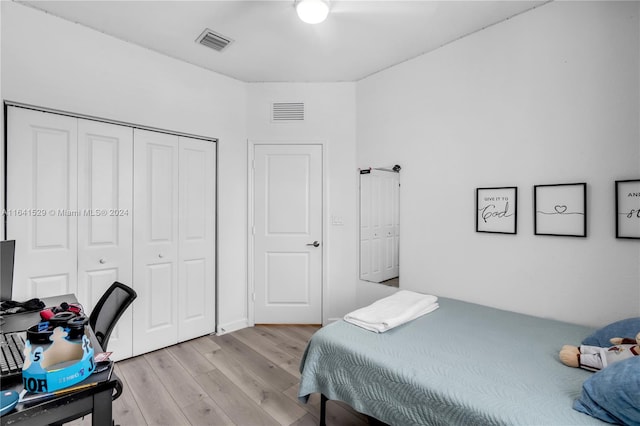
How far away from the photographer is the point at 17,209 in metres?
2.11

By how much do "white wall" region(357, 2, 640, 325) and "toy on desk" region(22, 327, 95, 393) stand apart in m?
2.48

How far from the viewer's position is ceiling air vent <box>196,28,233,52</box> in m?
2.51

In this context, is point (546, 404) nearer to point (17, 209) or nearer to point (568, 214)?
point (568, 214)

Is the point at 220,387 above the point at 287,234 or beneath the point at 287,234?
beneath

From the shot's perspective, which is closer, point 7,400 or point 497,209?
point 7,400

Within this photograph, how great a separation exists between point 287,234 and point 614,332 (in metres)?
2.68

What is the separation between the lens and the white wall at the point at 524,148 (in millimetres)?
1867

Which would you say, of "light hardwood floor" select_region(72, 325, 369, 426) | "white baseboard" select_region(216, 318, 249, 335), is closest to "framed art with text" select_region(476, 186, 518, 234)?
"light hardwood floor" select_region(72, 325, 369, 426)

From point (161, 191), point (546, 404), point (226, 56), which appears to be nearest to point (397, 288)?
point (546, 404)

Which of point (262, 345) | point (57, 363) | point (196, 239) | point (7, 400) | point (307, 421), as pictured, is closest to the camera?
point (7, 400)

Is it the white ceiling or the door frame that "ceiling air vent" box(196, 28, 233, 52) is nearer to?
the white ceiling

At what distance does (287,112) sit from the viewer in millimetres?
3389

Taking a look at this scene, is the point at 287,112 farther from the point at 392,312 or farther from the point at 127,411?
the point at 127,411

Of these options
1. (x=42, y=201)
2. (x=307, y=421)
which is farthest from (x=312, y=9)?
(x=307, y=421)
